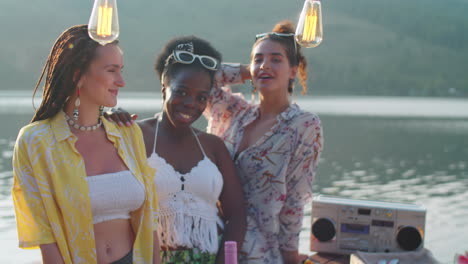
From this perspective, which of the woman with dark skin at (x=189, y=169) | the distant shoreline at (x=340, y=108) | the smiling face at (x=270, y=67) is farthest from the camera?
the distant shoreline at (x=340, y=108)

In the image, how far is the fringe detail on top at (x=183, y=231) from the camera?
2375mm

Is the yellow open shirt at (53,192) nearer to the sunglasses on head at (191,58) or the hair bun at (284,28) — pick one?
the sunglasses on head at (191,58)

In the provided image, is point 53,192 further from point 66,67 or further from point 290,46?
point 290,46

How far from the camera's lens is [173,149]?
246 cm

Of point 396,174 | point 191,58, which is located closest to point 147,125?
point 191,58

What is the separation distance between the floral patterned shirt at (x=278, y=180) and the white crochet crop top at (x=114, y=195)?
72cm

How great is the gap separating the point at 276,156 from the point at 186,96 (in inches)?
21.7

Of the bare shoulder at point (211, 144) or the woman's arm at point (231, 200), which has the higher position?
the bare shoulder at point (211, 144)

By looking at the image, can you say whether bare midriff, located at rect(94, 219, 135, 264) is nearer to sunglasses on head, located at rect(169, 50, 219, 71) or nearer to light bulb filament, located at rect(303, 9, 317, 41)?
sunglasses on head, located at rect(169, 50, 219, 71)

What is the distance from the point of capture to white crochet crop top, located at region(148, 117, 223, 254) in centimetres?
238

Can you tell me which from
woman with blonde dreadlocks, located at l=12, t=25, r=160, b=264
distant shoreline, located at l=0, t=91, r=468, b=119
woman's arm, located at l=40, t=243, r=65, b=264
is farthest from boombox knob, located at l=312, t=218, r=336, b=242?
distant shoreline, located at l=0, t=91, r=468, b=119

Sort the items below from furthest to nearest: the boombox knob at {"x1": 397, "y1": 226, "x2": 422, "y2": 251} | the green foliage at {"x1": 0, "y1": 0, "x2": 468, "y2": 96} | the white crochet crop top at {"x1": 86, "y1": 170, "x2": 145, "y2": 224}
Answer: the green foliage at {"x1": 0, "y1": 0, "x2": 468, "y2": 96}
the boombox knob at {"x1": 397, "y1": 226, "x2": 422, "y2": 251}
the white crochet crop top at {"x1": 86, "y1": 170, "x2": 145, "y2": 224}

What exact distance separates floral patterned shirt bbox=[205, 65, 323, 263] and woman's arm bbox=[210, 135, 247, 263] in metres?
0.14

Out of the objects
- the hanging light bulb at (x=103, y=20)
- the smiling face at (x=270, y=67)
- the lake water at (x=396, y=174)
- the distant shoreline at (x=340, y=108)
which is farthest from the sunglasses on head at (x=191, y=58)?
the distant shoreline at (x=340, y=108)
